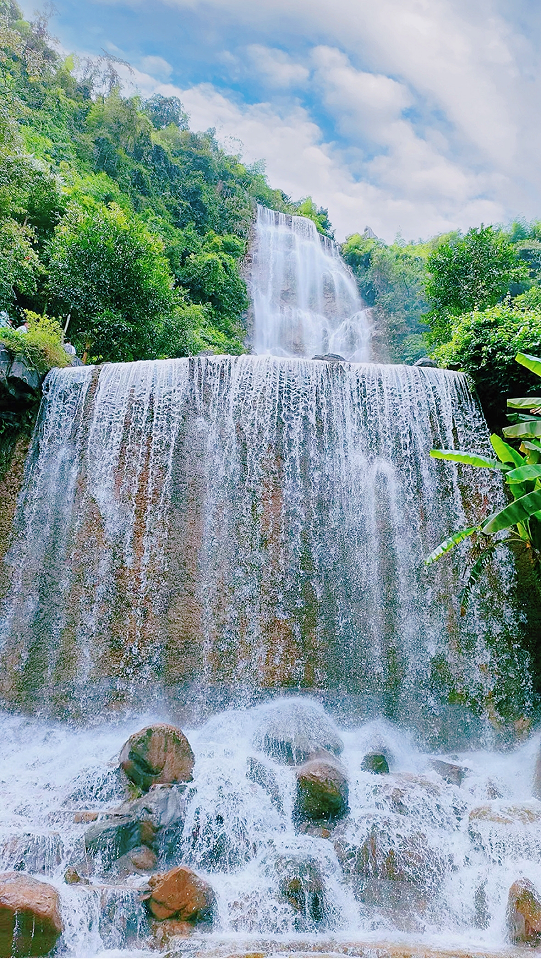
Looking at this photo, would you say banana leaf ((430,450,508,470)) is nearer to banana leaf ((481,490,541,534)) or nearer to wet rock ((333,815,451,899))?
banana leaf ((481,490,541,534))

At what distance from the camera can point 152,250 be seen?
541 inches

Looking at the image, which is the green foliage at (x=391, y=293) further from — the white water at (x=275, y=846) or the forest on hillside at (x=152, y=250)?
the white water at (x=275, y=846)

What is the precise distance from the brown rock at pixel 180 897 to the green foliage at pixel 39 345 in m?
7.54

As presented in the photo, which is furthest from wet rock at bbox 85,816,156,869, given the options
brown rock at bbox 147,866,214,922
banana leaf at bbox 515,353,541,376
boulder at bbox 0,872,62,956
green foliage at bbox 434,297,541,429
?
green foliage at bbox 434,297,541,429

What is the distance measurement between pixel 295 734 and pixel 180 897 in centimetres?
259

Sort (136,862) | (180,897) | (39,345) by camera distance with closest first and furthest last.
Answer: (180,897) < (136,862) < (39,345)

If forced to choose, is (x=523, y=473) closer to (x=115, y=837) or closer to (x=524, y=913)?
(x=524, y=913)

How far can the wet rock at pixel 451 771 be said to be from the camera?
6070 mm

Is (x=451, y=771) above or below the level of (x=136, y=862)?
above

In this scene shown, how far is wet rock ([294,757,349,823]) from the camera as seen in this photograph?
520 cm

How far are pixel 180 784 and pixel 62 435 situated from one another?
5.62 metres

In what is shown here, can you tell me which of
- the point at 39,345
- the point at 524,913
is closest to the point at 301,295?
the point at 39,345

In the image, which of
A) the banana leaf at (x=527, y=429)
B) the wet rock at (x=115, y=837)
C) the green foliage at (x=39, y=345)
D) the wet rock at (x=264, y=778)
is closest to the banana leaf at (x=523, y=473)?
the banana leaf at (x=527, y=429)

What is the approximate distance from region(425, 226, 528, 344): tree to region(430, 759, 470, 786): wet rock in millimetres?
11947
